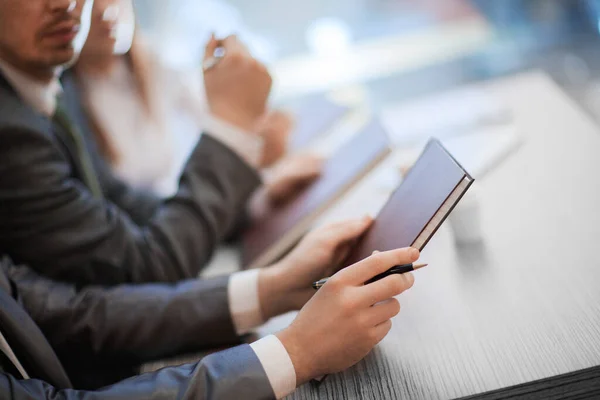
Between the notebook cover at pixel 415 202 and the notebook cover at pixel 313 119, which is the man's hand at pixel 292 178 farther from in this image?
the notebook cover at pixel 415 202

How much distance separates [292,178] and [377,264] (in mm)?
529

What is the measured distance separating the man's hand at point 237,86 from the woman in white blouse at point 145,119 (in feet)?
0.14

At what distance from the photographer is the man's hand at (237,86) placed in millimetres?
1106

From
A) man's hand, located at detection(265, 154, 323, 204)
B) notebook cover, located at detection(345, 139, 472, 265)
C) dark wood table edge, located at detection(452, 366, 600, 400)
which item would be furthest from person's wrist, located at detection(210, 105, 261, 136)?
dark wood table edge, located at detection(452, 366, 600, 400)

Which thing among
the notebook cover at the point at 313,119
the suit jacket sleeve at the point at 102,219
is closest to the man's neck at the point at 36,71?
the suit jacket sleeve at the point at 102,219

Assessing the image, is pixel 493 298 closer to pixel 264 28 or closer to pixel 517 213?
pixel 517 213

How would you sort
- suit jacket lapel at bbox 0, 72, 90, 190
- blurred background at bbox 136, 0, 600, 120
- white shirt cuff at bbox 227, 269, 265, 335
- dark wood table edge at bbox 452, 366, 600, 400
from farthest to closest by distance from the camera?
1. blurred background at bbox 136, 0, 600, 120
2. suit jacket lapel at bbox 0, 72, 90, 190
3. white shirt cuff at bbox 227, 269, 265, 335
4. dark wood table edge at bbox 452, 366, 600, 400

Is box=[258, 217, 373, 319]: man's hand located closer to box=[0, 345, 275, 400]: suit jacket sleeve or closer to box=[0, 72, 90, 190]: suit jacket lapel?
box=[0, 345, 275, 400]: suit jacket sleeve

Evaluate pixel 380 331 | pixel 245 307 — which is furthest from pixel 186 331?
pixel 380 331

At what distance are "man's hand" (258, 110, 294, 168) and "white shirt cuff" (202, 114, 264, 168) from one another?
0.74ft

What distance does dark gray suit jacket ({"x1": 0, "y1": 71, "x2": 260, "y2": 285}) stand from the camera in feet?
3.09

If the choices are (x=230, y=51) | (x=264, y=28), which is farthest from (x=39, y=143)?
(x=264, y=28)

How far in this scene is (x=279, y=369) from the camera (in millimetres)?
737

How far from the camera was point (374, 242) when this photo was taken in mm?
824
